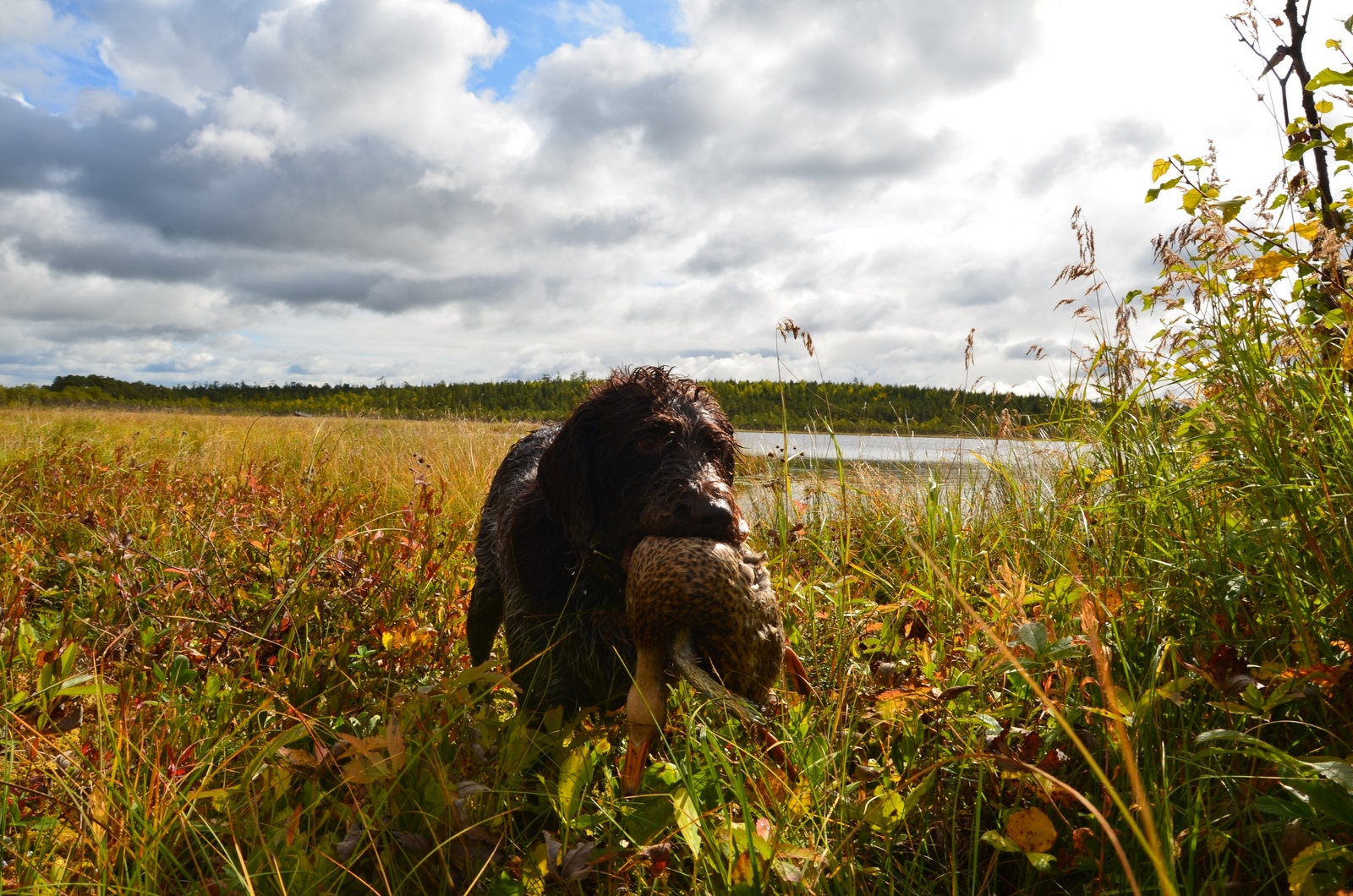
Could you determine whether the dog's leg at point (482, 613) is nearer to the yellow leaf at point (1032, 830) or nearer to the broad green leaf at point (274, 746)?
the broad green leaf at point (274, 746)

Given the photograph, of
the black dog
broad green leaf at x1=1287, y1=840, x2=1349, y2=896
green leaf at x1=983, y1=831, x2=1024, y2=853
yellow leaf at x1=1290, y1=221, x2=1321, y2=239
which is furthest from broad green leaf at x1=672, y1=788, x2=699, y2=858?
yellow leaf at x1=1290, y1=221, x2=1321, y2=239

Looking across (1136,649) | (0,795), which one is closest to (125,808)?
(0,795)

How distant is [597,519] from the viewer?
2.85 m

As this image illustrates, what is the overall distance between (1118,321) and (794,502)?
2078 millimetres

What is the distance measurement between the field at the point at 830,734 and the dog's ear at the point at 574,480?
0.70 metres

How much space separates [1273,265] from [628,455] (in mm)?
2225

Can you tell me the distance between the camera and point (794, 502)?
15.8 ft

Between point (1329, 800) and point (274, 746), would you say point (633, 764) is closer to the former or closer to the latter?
point (274, 746)

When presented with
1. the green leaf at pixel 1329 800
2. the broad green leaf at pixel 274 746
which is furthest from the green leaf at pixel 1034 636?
the broad green leaf at pixel 274 746

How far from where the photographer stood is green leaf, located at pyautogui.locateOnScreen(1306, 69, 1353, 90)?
89.4 inches

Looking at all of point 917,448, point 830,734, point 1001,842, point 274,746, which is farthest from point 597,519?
point 917,448

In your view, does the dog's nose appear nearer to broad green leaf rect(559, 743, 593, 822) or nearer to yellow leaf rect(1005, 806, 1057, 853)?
broad green leaf rect(559, 743, 593, 822)

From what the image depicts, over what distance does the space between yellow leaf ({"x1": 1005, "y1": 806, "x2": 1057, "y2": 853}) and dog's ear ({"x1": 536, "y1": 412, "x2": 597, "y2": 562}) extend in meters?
1.65

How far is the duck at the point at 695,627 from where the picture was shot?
1.96 metres
